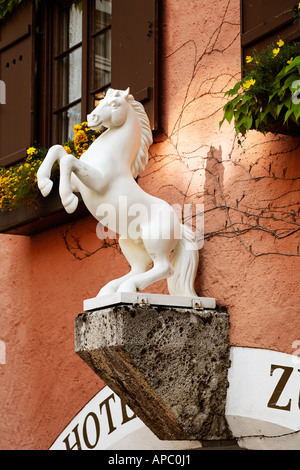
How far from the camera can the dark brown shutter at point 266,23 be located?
4.22 meters

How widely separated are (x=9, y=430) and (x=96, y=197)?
247cm

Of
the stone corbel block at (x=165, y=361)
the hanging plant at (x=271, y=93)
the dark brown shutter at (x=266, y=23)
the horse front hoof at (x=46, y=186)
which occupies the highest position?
the dark brown shutter at (x=266, y=23)

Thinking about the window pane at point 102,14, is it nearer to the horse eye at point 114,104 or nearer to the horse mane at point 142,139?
the horse mane at point 142,139

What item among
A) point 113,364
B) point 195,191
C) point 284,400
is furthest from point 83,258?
point 284,400

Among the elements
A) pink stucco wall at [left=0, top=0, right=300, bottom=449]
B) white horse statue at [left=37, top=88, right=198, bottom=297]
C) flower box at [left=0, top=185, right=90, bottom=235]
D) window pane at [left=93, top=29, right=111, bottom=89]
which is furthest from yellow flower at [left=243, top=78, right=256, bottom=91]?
window pane at [left=93, top=29, right=111, bottom=89]

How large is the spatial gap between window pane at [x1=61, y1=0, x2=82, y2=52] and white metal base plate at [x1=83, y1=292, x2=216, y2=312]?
288cm

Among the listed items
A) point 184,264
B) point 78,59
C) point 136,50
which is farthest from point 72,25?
point 184,264

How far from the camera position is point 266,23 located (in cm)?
436

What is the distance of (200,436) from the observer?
14.3ft

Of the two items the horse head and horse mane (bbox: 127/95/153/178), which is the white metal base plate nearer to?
horse mane (bbox: 127/95/153/178)

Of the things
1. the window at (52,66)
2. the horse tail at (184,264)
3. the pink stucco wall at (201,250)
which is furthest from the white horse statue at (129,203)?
the window at (52,66)

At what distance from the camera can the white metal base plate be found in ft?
13.7

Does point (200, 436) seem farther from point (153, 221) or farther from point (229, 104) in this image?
point (229, 104)

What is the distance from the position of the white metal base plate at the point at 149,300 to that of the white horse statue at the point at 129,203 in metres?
0.07
